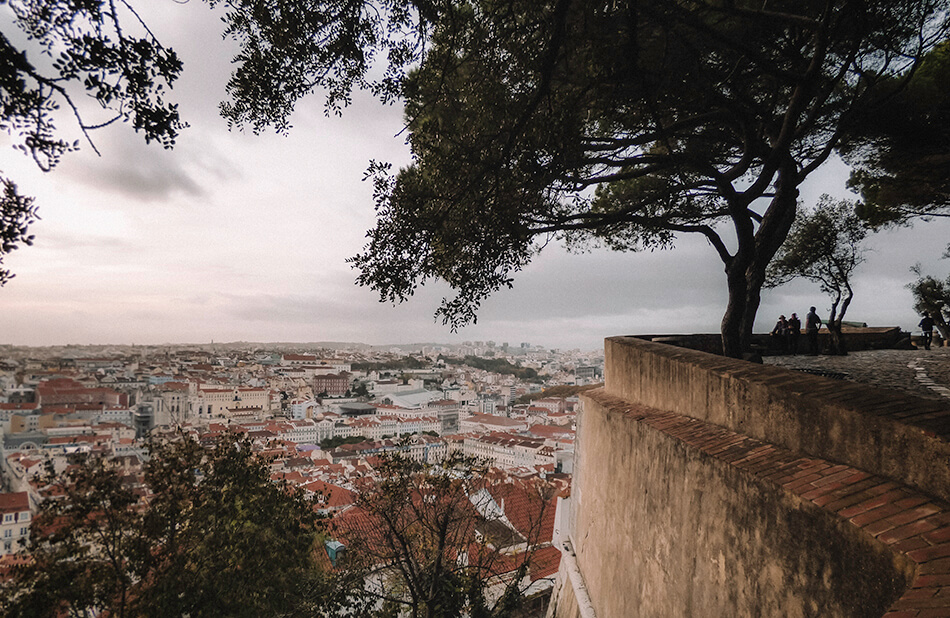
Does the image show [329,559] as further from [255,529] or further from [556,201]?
[556,201]

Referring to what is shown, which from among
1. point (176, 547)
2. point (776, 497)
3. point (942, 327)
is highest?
point (942, 327)

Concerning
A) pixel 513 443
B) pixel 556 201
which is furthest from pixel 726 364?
pixel 513 443

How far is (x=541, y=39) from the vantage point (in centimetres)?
357

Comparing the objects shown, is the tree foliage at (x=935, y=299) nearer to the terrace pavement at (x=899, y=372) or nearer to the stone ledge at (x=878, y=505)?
the terrace pavement at (x=899, y=372)

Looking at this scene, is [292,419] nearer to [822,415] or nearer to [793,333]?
[793,333]

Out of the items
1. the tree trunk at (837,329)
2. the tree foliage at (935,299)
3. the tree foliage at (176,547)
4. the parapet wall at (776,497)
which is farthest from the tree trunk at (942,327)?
the tree foliage at (176,547)

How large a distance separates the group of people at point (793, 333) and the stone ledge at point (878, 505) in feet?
31.4

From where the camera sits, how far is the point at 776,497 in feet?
6.66

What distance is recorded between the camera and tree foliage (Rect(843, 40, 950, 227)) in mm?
6637

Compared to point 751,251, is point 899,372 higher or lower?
lower

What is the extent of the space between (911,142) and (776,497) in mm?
8008

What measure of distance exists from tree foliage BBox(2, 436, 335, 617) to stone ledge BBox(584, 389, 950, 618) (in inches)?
290

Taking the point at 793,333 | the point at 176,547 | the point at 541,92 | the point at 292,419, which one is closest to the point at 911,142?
the point at 793,333

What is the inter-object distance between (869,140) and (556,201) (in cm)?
559
